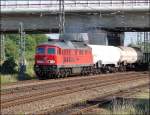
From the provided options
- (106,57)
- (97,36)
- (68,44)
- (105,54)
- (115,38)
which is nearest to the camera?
(68,44)

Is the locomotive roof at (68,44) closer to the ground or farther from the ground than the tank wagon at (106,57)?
farther from the ground

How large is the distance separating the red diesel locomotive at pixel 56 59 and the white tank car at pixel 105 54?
5.33 m

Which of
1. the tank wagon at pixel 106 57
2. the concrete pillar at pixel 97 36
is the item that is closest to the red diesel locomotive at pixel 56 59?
the tank wagon at pixel 106 57

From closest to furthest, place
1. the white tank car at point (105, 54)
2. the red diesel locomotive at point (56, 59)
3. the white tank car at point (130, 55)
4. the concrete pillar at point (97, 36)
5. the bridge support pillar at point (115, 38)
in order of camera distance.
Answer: the red diesel locomotive at point (56, 59), the white tank car at point (105, 54), the white tank car at point (130, 55), the concrete pillar at point (97, 36), the bridge support pillar at point (115, 38)

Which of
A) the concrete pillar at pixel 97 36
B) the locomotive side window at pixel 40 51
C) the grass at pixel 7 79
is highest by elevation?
the concrete pillar at pixel 97 36

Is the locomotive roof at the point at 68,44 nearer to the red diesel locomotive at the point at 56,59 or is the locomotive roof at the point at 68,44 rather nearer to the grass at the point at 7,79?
the red diesel locomotive at the point at 56,59

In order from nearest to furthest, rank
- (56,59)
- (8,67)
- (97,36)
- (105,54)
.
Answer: (56,59), (8,67), (105,54), (97,36)

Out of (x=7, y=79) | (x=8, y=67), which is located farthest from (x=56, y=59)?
(x=8, y=67)

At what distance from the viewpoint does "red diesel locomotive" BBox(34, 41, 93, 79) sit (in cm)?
3575

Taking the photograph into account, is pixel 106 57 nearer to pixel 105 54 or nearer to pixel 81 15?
pixel 105 54

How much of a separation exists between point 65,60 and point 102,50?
9.81 m

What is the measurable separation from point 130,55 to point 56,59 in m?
20.4

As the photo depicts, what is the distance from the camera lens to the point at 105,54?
4644 centimetres

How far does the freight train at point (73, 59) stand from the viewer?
35.9m
